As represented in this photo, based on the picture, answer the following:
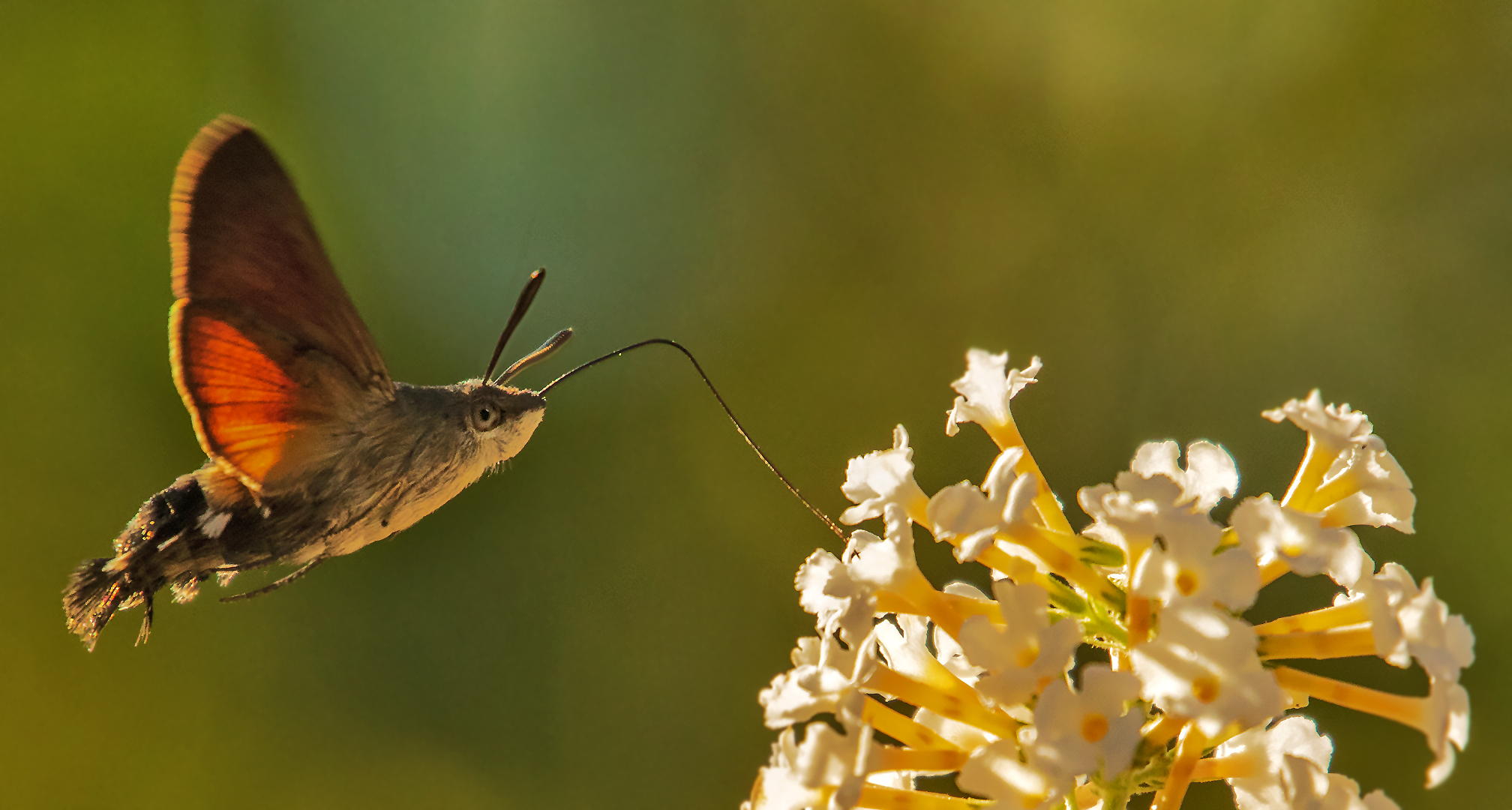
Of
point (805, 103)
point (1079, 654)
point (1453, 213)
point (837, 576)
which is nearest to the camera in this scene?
point (837, 576)

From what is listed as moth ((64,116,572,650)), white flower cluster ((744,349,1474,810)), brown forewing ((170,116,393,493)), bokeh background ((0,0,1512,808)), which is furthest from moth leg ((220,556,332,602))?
bokeh background ((0,0,1512,808))

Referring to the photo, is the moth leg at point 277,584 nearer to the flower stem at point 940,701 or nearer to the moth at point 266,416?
the moth at point 266,416

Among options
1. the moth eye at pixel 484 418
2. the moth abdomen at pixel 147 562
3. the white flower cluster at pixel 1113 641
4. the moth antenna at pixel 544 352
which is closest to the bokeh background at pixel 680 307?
the moth antenna at pixel 544 352

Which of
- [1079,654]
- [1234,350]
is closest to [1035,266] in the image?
[1234,350]

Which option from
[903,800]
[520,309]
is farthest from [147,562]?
[903,800]

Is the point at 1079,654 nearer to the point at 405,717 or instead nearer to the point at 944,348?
the point at 944,348

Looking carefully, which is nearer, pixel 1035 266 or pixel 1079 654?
pixel 1079 654
